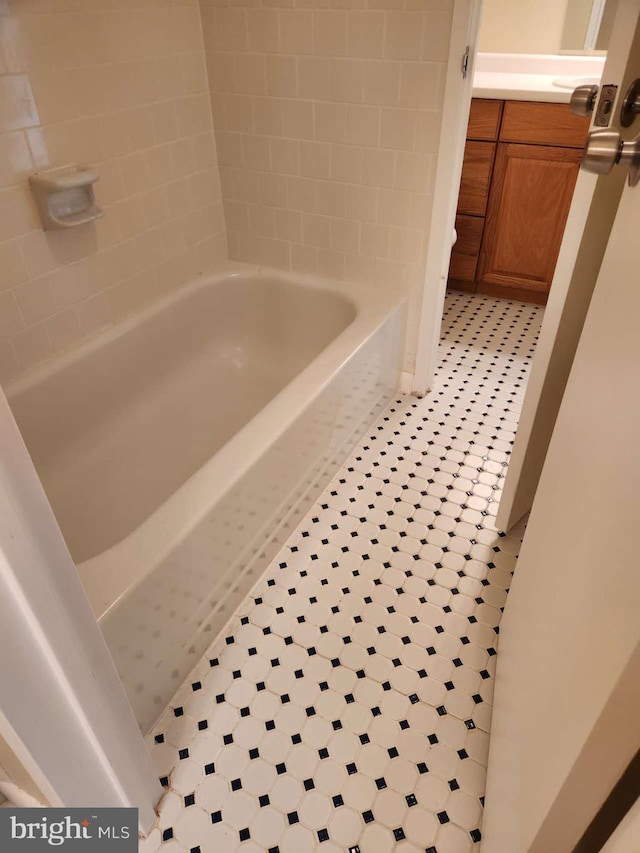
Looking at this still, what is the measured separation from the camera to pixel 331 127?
189 centimetres

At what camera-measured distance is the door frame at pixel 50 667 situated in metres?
0.61

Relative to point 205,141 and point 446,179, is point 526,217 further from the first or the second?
point 205,141

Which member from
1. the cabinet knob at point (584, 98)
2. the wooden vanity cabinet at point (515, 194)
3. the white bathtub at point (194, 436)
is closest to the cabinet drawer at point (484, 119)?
the wooden vanity cabinet at point (515, 194)

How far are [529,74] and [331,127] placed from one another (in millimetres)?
1490

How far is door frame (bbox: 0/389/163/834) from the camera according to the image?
1.99 feet

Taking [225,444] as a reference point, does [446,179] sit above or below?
above

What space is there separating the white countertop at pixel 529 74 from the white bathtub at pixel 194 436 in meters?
1.09

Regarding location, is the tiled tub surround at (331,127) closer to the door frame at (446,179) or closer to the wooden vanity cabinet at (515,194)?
the door frame at (446,179)

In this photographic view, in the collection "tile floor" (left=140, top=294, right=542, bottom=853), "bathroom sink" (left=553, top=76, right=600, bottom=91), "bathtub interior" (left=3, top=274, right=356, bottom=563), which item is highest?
"bathroom sink" (left=553, top=76, right=600, bottom=91)

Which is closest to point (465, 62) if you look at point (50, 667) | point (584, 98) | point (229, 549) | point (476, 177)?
point (584, 98)

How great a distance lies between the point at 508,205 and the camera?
2605 mm

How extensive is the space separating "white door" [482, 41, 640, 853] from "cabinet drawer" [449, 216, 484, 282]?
71.4 inches

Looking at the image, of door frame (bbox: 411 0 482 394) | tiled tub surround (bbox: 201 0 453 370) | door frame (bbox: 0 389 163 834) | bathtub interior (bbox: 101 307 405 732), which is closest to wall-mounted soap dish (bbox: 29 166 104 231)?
tiled tub surround (bbox: 201 0 453 370)

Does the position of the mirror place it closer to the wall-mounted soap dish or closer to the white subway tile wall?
the white subway tile wall
